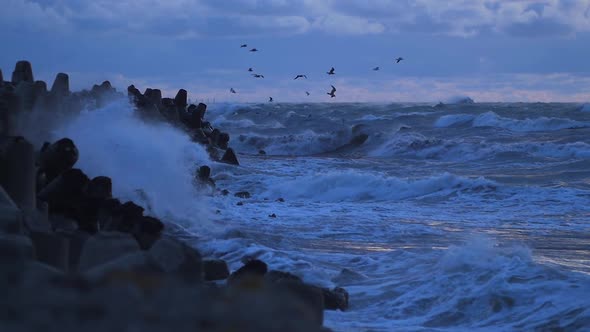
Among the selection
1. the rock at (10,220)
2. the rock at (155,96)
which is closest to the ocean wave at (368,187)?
the rock at (155,96)

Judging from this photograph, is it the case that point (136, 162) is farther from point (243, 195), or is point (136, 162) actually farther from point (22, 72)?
point (22, 72)

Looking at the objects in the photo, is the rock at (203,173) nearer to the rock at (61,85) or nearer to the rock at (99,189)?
the rock at (61,85)

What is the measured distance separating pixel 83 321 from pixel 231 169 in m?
20.3

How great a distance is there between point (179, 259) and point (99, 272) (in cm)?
91

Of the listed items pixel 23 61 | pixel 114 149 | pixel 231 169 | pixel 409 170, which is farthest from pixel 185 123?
pixel 114 149

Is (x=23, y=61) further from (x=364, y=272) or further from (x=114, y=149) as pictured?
(x=364, y=272)

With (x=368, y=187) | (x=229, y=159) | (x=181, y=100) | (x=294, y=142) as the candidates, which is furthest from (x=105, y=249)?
(x=294, y=142)

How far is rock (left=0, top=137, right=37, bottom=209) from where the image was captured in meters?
6.98

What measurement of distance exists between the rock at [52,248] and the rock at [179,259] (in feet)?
2.82

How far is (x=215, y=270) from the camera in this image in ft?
23.5

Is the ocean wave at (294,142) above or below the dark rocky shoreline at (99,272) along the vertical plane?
below

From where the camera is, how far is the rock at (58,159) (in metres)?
8.43

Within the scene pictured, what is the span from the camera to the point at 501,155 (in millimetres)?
28828

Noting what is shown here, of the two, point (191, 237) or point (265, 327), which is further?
point (191, 237)
